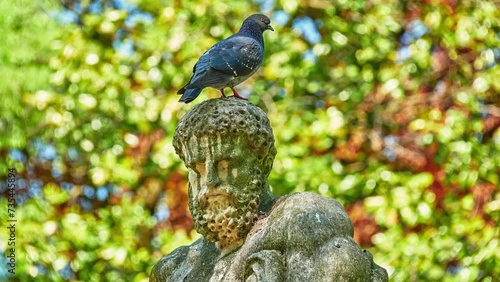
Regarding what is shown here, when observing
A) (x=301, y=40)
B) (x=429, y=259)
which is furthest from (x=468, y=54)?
(x=429, y=259)

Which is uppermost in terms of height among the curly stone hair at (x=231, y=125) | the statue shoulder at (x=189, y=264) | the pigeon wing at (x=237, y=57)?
the curly stone hair at (x=231, y=125)

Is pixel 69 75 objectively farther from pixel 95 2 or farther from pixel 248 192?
pixel 248 192

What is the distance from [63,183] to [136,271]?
1734mm

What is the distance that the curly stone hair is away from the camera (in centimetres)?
597

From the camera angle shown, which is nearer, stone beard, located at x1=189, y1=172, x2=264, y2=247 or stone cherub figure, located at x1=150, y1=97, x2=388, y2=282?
stone cherub figure, located at x1=150, y1=97, x2=388, y2=282

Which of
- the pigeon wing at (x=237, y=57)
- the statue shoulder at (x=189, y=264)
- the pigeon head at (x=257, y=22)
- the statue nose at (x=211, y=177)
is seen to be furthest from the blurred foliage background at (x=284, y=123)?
the statue nose at (x=211, y=177)

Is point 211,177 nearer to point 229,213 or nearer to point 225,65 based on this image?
point 229,213

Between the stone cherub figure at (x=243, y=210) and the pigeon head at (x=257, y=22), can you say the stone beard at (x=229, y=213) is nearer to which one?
the stone cherub figure at (x=243, y=210)

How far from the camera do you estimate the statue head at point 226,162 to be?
5980 millimetres

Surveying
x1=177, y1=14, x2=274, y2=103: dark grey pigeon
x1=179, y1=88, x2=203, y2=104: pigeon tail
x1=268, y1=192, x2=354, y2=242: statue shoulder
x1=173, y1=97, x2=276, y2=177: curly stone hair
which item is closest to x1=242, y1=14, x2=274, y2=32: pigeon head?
x1=177, y1=14, x2=274, y2=103: dark grey pigeon

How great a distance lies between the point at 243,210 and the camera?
237 inches

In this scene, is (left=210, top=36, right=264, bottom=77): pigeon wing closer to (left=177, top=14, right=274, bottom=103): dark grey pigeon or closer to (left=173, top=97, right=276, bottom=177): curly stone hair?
(left=177, top=14, right=274, bottom=103): dark grey pigeon

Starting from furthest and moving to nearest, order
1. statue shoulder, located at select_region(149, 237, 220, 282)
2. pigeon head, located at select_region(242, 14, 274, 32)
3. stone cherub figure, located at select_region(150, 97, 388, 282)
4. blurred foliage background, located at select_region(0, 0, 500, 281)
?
blurred foliage background, located at select_region(0, 0, 500, 281)
pigeon head, located at select_region(242, 14, 274, 32)
statue shoulder, located at select_region(149, 237, 220, 282)
stone cherub figure, located at select_region(150, 97, 388, 282)

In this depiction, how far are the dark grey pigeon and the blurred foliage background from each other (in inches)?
193
